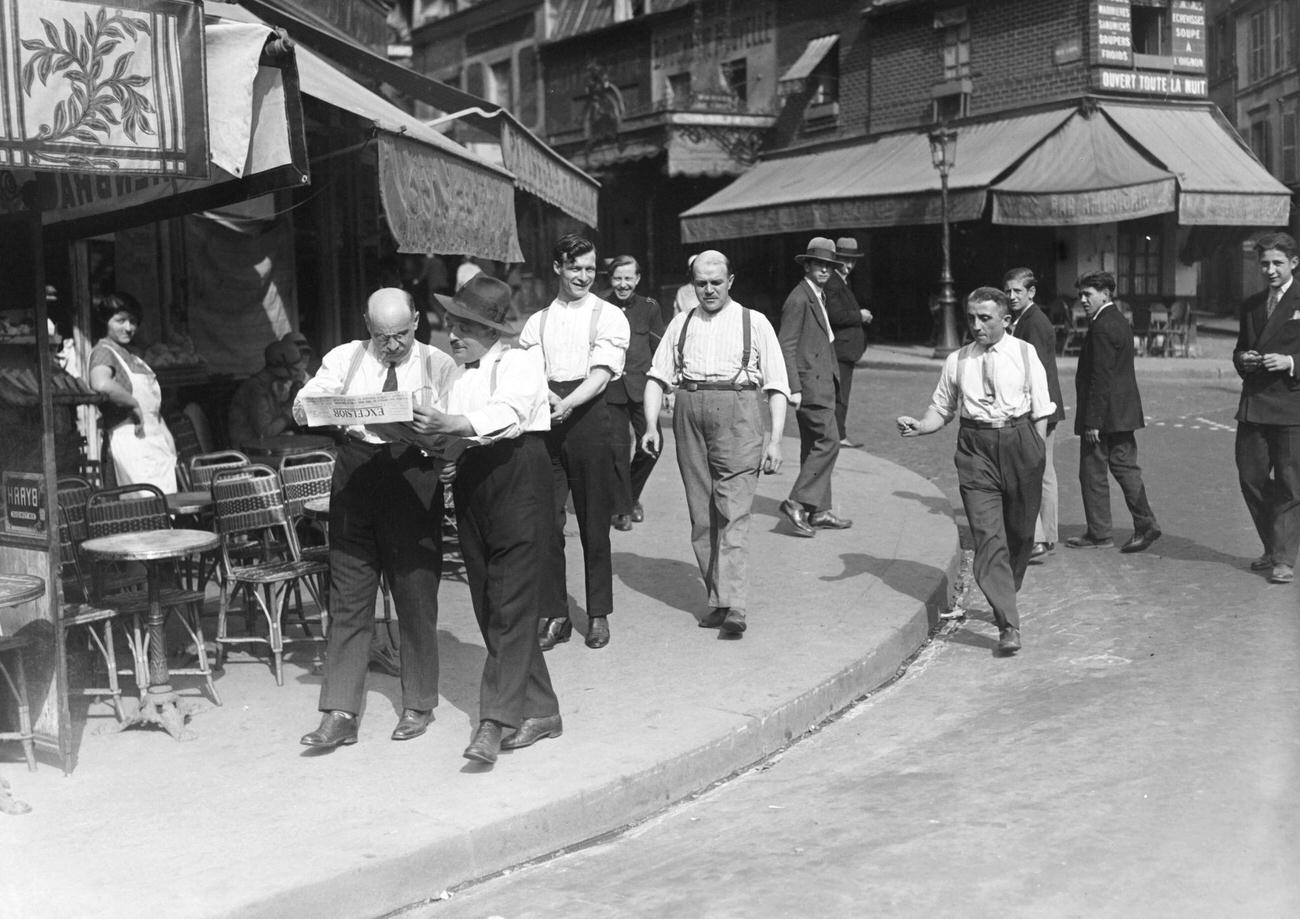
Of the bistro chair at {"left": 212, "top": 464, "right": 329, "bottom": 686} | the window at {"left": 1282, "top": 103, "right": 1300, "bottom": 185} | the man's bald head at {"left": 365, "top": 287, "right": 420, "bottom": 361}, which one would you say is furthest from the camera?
the window at {"left": 1282, "top": 103, "right": 1300, "bottom": 185}

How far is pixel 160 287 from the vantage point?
1070 cm

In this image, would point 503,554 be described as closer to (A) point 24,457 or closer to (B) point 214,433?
(A) point 24,457

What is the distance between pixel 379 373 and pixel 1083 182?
19.4 metres

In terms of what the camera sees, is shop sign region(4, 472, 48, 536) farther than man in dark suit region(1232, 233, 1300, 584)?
No

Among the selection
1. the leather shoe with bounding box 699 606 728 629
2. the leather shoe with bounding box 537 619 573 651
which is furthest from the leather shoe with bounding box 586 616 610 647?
the leather shoe with bounding box 699 606 728 629

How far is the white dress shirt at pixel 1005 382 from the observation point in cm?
688

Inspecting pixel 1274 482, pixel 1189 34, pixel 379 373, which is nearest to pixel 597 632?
pixel 379 373

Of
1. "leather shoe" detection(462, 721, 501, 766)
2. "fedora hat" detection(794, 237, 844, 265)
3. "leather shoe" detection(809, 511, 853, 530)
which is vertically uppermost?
"fedora hat" detection(794, 237, 844, 265)

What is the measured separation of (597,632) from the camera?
673 cm

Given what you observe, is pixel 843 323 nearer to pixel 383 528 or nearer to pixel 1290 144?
pixel 383 528

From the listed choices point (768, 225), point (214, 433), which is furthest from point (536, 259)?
point (214, 433)

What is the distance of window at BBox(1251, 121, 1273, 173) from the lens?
3381cm

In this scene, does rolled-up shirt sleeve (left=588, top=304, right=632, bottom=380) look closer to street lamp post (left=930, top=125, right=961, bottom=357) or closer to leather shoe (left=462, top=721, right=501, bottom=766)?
leather shoe (left=462, top=721, right=501, bottom=766)

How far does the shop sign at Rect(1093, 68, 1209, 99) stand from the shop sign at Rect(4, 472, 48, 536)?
73.7 ft
